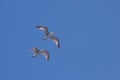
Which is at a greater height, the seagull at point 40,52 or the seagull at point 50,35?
the seagull at point 50,35

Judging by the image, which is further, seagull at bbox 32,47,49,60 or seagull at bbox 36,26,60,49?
seagull at bbox 32,47,49,60

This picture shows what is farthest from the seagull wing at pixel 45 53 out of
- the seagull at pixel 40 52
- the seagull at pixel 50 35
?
the seagull at pixel 50 35

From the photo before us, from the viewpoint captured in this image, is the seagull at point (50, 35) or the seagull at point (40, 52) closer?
the seagull at point (50, 35)

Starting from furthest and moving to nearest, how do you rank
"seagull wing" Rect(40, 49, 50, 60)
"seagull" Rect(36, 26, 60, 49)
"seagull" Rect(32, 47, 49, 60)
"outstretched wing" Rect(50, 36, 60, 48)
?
"seagull wing" Rect(40, 49, 50, 60) → "outstretched wing" Rect(50, 36, 60, 48) → "seagull" Rect(32, 47, 49, 60) → "seagull" Rect(36, 26, 60, 49)

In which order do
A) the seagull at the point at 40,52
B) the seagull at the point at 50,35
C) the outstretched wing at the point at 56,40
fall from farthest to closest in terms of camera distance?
the outstretched wing at the point at 56,40 < the seagull at the point at 40,52 < the seagull at the point at 50,35

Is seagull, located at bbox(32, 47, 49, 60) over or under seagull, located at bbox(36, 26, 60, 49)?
under

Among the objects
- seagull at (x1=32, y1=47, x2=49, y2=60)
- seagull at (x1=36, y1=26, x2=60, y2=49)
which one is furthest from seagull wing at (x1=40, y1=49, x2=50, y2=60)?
seagull at (x1=36, y1=26, x2=60, y2=49)

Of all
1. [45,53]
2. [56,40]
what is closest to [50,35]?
[56,40]

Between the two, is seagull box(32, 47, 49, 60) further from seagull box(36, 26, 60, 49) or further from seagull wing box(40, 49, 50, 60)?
seagull box(36, 26, 60, 49)

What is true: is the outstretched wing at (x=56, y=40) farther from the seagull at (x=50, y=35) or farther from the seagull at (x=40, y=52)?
the seagull at (x=40, y=52)

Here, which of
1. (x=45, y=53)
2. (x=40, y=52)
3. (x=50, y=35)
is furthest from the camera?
(x=45, y=53)

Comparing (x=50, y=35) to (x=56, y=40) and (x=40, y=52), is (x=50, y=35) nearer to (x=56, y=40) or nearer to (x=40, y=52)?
(x=56, y=40)

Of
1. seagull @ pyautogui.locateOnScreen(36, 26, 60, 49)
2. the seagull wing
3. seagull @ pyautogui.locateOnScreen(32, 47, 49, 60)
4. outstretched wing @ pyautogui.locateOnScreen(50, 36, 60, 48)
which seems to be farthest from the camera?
the seagull wing

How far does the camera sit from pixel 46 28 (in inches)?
1099
